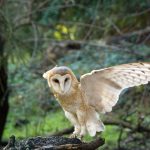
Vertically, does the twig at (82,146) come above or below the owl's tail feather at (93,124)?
below

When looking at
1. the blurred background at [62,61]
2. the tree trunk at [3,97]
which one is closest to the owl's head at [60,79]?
the blurred background at [62,61]

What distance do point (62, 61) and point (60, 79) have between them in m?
5.78

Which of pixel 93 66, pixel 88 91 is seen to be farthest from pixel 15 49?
pixel 88 91

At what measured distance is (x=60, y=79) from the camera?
11.9 feet

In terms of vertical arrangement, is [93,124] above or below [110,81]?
below

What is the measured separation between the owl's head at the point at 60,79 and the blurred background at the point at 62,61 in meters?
3.40

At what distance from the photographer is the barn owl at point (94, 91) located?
381 centimetres

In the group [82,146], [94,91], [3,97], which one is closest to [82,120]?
[94,91]

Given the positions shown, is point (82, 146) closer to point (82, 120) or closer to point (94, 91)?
point (82, 120)

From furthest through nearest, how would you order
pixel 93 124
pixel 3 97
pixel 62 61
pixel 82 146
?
pixel 62 61
pixel 3 97
pixel 93 124
pixel 82 146

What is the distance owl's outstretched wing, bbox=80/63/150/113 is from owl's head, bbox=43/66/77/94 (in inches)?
9.0

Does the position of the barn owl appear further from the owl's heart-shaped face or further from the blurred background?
the blurred background

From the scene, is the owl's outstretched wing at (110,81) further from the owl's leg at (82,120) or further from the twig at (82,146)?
the twig at (82,146)

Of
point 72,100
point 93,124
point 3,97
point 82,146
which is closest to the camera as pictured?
point 82,146
